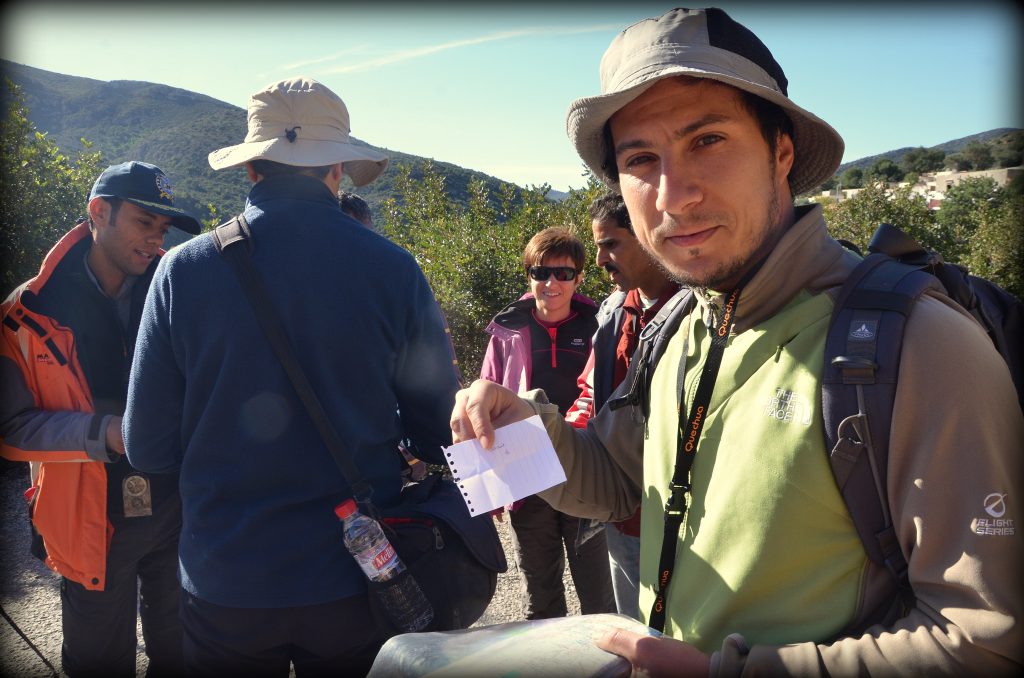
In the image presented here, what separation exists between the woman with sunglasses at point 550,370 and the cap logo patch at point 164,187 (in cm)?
200

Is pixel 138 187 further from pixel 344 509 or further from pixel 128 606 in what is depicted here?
pixel 344 509

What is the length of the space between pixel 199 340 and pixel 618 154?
1427mm

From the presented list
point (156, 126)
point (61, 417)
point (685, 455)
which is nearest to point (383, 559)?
point (685, 455)

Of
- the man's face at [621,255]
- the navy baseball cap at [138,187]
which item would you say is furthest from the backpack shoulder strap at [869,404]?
the navy baseball cap at [138,187]

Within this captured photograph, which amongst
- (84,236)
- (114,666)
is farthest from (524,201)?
(114,666)

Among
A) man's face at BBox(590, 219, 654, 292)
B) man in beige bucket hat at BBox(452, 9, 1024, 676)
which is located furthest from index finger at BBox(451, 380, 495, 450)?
man's face at BBox(590, 219, 654, 292)

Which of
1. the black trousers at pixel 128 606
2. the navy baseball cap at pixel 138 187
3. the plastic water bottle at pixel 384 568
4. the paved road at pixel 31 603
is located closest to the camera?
the plastic water bottle at pixel 384 568

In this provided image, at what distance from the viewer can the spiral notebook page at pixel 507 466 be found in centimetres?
145

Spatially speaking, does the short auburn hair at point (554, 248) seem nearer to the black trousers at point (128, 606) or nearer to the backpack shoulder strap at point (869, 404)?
the black trousers at point (128, 606)

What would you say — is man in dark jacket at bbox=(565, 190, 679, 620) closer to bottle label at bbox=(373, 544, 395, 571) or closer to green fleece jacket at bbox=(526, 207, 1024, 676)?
bottle label at bbox=(373, 544, 395, 571)

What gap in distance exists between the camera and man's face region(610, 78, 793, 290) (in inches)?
54.2

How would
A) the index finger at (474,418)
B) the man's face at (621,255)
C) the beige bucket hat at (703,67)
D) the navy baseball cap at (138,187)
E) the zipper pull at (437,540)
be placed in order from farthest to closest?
the navy baseball cap at (138,187), the man's face at (621,255), the zipper pull at (437,540), the index finger at (474,418), the beige bucket hat at (703,67)

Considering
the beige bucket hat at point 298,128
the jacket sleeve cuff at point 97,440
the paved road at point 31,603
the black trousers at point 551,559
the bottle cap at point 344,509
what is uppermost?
the beige bucket hat at point 298,128

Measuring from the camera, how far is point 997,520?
101cm
